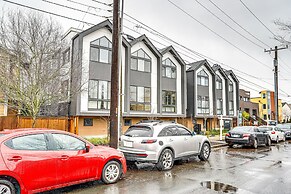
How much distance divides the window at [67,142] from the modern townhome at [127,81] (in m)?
9.68

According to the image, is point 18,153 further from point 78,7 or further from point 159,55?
point 159,55

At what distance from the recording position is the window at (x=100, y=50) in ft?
59.9

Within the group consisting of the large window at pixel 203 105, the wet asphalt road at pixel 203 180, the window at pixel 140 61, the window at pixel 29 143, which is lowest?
the wet asphalt road at pixel 203 180

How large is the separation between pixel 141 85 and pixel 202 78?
9.83m

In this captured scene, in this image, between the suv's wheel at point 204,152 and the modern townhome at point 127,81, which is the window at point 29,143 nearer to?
the suv's wheel at point 204,152

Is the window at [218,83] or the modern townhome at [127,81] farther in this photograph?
the window at [218,83]

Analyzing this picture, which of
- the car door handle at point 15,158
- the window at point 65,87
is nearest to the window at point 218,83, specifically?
the window at point 65,87

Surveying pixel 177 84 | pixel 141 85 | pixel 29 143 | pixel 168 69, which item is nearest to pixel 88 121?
pixel 141 85

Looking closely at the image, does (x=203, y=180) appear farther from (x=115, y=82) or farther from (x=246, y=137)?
(x=246, y=137)

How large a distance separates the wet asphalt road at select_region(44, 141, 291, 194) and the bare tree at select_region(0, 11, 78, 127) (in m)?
7.70

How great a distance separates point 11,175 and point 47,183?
0.81 meters

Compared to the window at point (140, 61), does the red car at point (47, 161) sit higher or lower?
lower

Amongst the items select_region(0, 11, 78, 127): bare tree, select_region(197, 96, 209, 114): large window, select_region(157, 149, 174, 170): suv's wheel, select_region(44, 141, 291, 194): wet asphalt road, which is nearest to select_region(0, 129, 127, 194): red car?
select_region(44, 141, 291, 194): wet asphalt road

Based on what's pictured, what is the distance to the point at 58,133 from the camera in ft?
19.3
